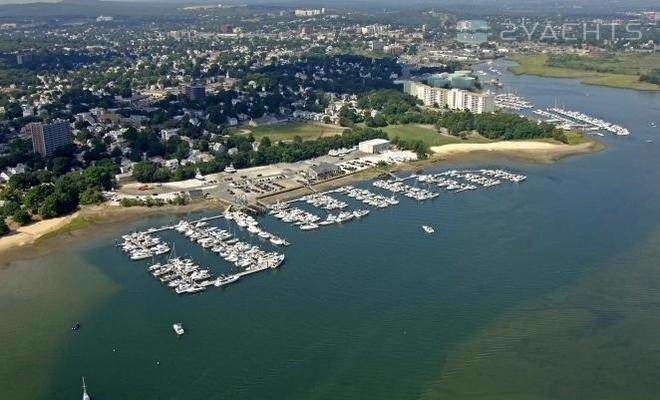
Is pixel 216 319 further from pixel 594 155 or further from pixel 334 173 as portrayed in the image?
pixel 594 155

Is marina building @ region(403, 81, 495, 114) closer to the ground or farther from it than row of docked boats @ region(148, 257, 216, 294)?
farther from it

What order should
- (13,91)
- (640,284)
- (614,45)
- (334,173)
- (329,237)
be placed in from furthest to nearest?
(614,45)
(13,91)
(334,173)
(329,237)
(640,284)

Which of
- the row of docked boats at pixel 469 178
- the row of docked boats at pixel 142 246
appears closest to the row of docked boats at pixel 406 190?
the row of docked boats at pixel 469 178

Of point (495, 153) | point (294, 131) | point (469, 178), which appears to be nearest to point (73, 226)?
point (469, 178)

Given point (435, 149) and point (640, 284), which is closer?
point (640, 284)

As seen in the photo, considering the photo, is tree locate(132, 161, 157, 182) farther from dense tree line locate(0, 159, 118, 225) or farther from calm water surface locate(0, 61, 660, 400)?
calm water surface locate(0, 61, 660, 400)

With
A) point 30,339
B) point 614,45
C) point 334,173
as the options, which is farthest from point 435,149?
point 614,45

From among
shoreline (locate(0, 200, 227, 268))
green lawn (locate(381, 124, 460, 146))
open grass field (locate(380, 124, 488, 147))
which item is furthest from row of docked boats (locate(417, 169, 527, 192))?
shoreline (locate(0, 200, 227, 268))
